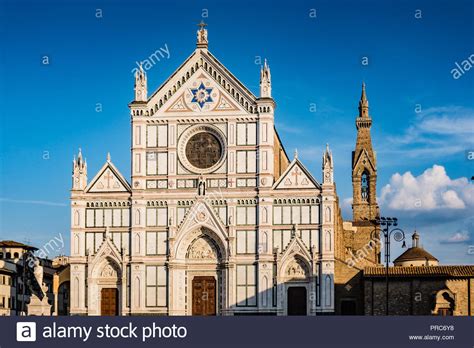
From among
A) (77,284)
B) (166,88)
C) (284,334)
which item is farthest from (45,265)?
(284,334)

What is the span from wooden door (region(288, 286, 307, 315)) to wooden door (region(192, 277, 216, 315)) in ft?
16.9

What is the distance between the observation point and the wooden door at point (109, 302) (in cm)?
6222

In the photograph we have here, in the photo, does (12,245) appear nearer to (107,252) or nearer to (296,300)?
(107,252)

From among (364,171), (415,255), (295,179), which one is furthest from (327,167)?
(364,171)

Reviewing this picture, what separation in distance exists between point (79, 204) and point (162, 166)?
6.22 metres

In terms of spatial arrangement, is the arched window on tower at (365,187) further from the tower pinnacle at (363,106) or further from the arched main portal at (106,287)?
the arched main portal at (106,287)

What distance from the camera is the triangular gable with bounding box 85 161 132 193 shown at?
63281 mm

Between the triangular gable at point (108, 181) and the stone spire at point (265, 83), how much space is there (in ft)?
36.6

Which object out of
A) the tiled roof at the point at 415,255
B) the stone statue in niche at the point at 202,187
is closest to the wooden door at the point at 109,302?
the stone statue in niche at the point at 202,187

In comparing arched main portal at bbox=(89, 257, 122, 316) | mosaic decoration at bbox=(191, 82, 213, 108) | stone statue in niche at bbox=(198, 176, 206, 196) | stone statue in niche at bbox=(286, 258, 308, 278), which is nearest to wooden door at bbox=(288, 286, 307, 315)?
stone statue in niche at bbox=(286, 258, 308, 278)

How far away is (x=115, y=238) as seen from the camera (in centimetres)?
6269

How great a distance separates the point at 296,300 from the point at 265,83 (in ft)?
48.2

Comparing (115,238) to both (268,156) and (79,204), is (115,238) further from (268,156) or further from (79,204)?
(268,156)

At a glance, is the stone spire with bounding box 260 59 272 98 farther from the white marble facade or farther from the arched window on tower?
the arched window on tower
